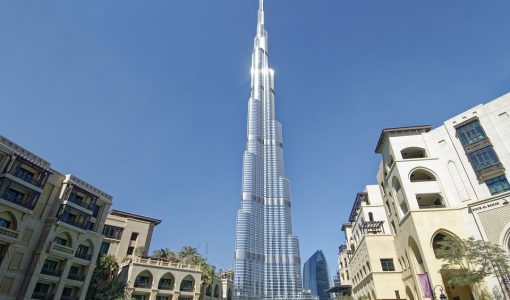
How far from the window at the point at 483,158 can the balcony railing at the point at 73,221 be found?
5658cm

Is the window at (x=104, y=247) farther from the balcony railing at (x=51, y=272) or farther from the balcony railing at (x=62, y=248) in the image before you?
the balcony railing at (x=51, y=272)

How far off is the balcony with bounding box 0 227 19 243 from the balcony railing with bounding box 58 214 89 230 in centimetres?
602

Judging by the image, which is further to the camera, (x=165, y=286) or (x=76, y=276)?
(x=165, y=286)

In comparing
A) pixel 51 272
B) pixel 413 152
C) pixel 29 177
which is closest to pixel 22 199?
pixel 29 177

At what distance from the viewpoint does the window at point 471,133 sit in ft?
124

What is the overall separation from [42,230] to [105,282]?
46.0 ft

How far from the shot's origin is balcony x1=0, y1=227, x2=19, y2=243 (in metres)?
35.2

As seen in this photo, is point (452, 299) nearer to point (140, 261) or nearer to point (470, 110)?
point (470, 110)

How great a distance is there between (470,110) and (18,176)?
2421 inches

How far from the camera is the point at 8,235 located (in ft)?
118

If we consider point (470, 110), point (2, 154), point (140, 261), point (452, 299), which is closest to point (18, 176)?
point (2, 154)

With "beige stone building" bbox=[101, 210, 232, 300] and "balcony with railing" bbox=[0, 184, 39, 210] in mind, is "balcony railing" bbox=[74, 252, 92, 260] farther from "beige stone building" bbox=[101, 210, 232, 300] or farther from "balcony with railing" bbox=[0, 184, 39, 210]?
"balcony with railing" bbox=[0, 184, 39, 210]

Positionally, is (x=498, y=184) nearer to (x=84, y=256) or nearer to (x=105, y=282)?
(x=84, y=256)

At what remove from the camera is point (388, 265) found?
47250mm
